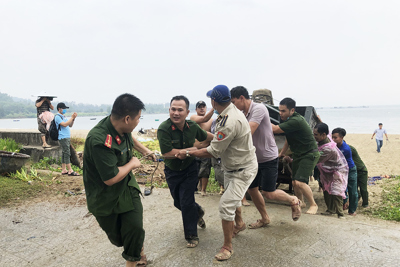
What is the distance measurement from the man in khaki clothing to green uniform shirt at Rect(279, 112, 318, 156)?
142cm

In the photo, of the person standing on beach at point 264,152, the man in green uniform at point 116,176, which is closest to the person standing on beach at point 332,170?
the person standing on beach at point 264,152

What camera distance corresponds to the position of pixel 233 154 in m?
3.29

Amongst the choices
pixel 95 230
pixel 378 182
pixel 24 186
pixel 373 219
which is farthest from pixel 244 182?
pixel 378 182

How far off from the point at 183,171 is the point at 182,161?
0.13 metres

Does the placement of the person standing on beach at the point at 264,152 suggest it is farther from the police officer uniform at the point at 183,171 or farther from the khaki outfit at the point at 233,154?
the police officer uniform at the point at 183,171

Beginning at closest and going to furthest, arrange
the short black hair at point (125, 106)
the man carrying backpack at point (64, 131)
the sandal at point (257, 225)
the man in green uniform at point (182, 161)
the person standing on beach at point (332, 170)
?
the short black hair at point (125, 106) < the man in green uniform at point (182, 161) < the sandal at point (257, 225) < the person standing on beach at point (332, 170) < the man carrying backpack at point (64, 131)

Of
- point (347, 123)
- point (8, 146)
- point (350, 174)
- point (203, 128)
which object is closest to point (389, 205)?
point (350, 174)

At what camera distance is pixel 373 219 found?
5.18m

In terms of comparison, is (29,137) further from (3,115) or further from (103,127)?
(3,115)

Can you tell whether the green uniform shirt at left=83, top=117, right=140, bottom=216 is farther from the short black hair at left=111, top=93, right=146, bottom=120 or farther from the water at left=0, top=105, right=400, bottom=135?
the water at left=0, top=105, right=400, bottom=135

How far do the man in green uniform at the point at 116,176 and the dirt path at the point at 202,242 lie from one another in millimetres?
701

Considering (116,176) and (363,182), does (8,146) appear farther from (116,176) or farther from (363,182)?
(363,182)

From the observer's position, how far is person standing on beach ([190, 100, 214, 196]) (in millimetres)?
5494

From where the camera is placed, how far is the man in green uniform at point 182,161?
352cm
